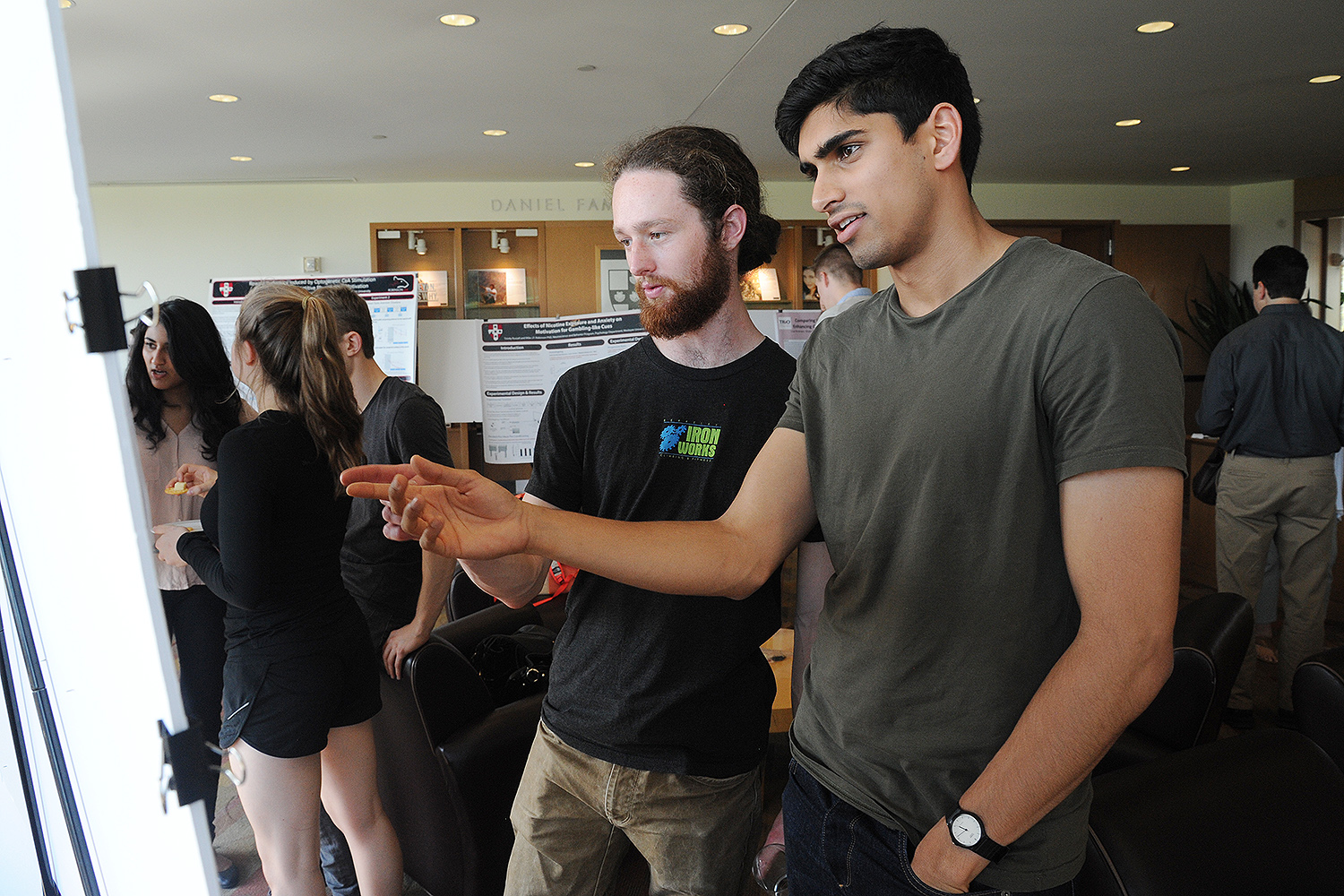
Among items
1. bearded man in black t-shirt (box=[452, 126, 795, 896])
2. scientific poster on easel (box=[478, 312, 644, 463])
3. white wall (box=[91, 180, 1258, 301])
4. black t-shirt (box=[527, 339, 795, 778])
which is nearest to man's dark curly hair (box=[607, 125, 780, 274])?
bearded man in black t-shirt (box=[452, 126, 795, 896])

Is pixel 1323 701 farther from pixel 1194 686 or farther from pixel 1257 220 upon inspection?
pixel 1257 220

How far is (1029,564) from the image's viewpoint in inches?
36.5

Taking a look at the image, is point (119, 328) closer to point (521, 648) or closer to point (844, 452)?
point (844, 452)

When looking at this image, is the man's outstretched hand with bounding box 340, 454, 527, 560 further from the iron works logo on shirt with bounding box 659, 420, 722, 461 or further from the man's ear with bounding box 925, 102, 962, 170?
the man's ear with bounding box 925, 102, 962, 170

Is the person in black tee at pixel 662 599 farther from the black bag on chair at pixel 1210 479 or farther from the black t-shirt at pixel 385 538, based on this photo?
the black bag on chair at pixel 1210 479

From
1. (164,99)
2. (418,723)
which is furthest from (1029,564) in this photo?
(164,99)

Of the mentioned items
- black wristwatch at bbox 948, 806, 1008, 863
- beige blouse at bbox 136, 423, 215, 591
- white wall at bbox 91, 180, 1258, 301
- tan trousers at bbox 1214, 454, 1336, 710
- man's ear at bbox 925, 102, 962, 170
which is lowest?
tan trousers at bbox 1214, 454, 1336, 710

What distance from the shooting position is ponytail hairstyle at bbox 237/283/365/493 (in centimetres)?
194

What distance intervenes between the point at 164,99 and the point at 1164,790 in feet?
17.4

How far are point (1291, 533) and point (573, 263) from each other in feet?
17.4

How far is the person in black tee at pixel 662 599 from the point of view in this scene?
1.33 m

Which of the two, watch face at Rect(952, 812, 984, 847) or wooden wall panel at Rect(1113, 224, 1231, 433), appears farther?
wooden wall panel at Rect(1113, 224, 1231, 433)

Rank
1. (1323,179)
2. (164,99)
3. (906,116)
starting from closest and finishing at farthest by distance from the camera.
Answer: (906,116)
(164,99)
(1323,179)

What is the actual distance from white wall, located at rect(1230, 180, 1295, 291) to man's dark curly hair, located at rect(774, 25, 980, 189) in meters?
8.48
